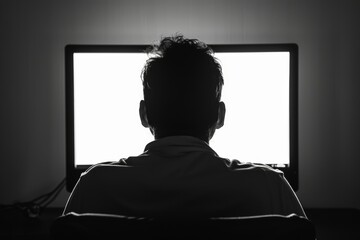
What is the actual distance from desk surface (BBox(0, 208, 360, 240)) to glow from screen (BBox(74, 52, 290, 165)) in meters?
0.22

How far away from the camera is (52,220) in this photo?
1202mm

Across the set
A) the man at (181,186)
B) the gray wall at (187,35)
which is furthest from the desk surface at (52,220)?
the man at (181,186)

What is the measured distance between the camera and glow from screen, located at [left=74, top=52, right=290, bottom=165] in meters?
1.17

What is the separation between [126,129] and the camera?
1180mm

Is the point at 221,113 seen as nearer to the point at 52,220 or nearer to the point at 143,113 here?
→ the point at 143,113

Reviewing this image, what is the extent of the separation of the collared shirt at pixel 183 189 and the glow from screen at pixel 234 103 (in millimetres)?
446

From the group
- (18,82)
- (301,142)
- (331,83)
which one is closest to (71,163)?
(18,82)

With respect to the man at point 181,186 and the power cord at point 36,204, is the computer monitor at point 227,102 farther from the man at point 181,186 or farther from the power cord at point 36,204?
the man at point 181,186

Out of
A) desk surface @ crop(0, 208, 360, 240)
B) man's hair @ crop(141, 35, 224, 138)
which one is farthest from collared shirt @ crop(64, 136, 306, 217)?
desk surface @ crop(0, 208, 360, 240)

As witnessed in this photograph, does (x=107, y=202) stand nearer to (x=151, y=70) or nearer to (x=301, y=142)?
(x=151, y=70)

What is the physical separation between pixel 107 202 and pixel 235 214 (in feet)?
0.71

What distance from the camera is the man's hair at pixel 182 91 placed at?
33.4 inches

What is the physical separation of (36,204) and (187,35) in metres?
0.72

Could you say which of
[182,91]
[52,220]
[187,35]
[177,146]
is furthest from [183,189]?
[187,35]
